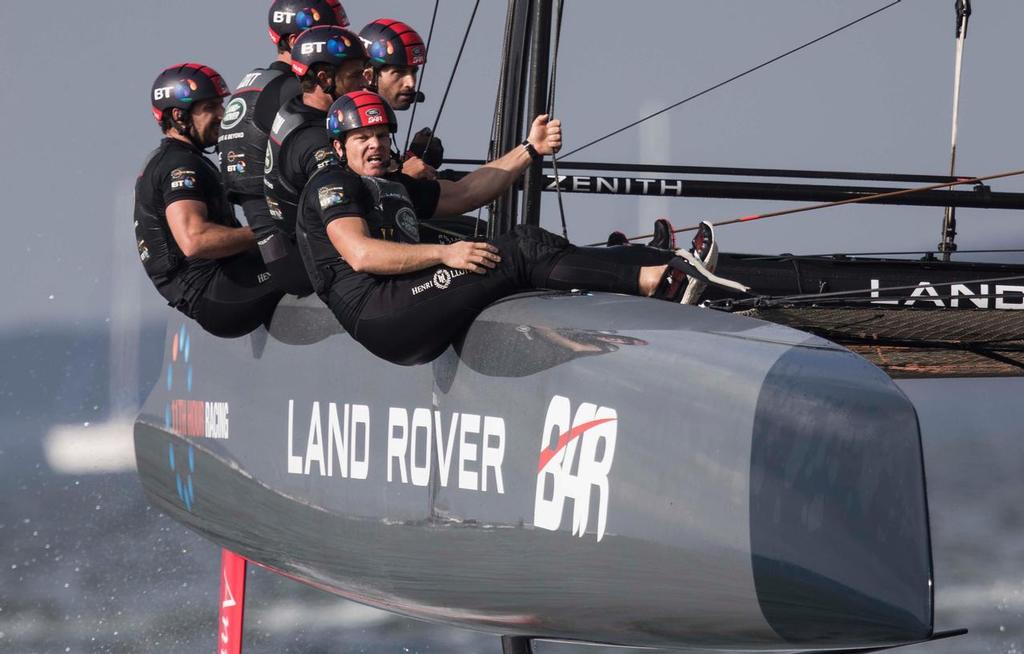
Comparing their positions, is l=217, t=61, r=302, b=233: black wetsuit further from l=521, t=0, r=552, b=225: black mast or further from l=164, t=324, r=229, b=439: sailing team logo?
l=521, t=0, r=552, b=225: black mast

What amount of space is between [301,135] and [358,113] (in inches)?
11.2

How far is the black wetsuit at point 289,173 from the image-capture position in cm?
420

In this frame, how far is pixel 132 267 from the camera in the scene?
1321cm

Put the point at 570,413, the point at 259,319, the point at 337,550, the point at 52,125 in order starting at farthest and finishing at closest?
the point at 52,125 → the point at 259,319 → the point at 337,550 → the point at 570,413

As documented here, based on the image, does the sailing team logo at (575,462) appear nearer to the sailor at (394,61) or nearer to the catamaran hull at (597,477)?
the catamaran hull at (597,477)

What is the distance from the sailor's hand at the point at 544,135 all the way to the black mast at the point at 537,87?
20 centimetres

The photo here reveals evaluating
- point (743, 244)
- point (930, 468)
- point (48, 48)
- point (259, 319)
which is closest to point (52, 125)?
point (48, 48)

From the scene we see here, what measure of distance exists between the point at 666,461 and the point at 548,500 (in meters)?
0.35

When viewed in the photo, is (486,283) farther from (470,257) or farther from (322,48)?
(322,48)

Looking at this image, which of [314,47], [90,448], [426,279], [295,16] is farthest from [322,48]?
[90,448]

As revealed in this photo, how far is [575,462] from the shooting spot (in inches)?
139

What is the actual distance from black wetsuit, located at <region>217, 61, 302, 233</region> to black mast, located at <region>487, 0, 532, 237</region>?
713 millimetres

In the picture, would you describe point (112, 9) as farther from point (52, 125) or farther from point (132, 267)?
point (132, 267)

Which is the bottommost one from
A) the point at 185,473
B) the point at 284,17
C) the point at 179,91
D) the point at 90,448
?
the point at 90,448
